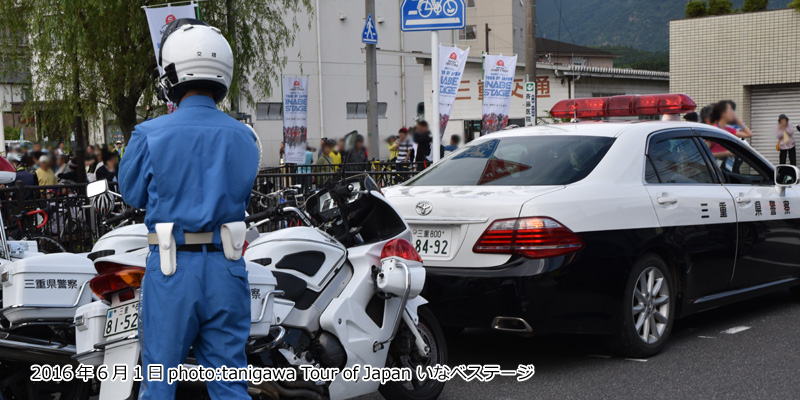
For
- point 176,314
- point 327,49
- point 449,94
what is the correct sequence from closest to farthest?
point 176,314, point 449,94, point 327,49

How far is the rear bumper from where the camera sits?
5.45m

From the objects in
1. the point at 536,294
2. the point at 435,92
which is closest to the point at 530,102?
the point at 435,92

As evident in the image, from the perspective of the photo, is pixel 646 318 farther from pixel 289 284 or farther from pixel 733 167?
pixel 289 284

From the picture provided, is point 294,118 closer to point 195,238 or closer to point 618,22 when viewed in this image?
point 195,238

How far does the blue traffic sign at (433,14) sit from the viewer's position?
9516 millimetres

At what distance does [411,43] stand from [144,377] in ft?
142

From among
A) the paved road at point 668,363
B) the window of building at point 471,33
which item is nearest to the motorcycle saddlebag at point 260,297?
the paved road at point 668,363

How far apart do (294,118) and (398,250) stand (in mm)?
13595

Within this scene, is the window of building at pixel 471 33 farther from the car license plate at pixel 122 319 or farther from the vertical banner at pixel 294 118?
the car license plate at pixel 122 319

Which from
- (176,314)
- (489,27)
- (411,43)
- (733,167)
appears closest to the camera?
(176,314)

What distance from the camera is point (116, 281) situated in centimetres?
378

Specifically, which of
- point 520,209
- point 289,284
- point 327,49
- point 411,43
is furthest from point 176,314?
point 411,43

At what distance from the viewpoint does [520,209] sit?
5.54 meters

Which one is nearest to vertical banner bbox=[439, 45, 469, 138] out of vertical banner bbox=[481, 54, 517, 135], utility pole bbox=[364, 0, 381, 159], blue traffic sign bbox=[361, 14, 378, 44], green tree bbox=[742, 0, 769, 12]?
vertical banner bbox=[481, 54, 517, 135]
